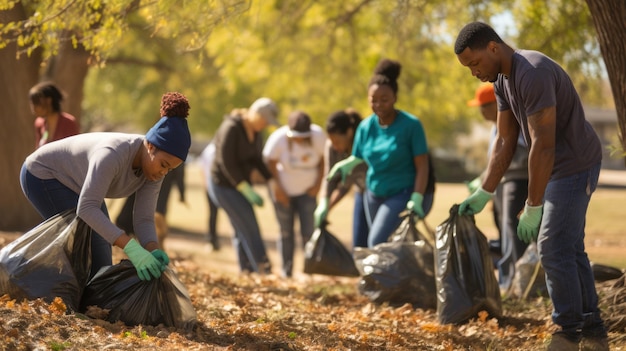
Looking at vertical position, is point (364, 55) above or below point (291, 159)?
above

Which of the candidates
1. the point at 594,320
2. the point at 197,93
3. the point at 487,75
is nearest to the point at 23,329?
the point at 487,75

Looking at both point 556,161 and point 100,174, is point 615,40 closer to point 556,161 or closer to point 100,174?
point 556,161

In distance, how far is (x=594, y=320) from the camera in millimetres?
4992

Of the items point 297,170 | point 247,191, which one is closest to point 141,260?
point 247,191

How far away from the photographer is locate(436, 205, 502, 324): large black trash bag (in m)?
5.93

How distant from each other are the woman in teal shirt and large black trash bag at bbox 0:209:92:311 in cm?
272

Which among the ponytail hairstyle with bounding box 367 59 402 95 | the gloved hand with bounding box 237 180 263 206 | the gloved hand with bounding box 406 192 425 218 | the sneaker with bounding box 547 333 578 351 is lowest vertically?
the sneaker with bounding box 547 333 578 351

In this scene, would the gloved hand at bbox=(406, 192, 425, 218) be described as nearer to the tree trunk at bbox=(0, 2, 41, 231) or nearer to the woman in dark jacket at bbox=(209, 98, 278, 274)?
the woman in dark jacket at bbox=(209, 98, 278, 274)

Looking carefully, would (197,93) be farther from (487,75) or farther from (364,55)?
(487,75)

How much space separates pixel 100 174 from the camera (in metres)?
4.79

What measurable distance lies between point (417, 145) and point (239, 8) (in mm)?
1710

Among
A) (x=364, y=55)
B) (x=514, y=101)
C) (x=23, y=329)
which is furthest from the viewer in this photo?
(x=364, y=55)

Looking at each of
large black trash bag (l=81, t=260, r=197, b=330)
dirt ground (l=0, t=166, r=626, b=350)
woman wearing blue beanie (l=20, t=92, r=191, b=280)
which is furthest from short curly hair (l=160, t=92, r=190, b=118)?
dirt ground (l=0, t=166, r=626, b=350)

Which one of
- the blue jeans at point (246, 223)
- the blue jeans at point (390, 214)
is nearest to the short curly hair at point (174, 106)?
the blue jeans at point (390, 214)
